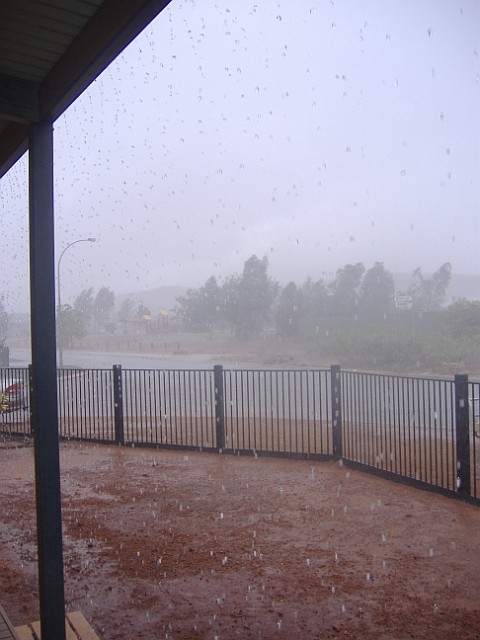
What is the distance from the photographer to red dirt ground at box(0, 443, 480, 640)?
11.3 ft

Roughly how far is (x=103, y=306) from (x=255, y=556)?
32.1 m

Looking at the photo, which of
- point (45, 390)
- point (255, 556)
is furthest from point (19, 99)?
point (255, 556)

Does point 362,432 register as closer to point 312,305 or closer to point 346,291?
point 312,305

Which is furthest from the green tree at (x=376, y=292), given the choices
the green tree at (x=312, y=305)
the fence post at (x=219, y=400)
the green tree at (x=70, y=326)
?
the fence post at (x=219, y=400)

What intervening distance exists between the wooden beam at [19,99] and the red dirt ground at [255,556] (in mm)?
3054

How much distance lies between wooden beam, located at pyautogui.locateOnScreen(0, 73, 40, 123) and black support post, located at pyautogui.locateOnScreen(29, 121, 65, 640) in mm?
117

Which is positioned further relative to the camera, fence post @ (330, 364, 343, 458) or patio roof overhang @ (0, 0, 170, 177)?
fence post @ (330, 364, 343, 458)

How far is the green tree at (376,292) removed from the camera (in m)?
28.0

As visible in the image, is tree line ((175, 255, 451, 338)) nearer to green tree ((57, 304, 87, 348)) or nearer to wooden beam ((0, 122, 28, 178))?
green tree ((57, 304, 87, 348))

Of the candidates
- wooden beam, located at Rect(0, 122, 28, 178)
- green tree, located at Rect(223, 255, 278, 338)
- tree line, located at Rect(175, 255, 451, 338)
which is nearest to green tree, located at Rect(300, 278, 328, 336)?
tree line, located at Rect(175, 255, 451, 338)

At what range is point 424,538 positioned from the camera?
4.82 m

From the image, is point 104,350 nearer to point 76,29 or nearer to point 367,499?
point 367,499

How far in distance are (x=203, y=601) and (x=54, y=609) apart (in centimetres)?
132

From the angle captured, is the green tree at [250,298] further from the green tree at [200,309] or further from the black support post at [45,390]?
the black support post at [45,390]
